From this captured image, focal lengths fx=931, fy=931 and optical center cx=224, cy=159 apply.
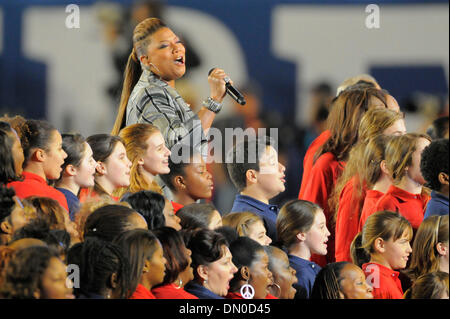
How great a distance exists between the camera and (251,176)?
159 inches

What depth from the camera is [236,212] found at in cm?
378

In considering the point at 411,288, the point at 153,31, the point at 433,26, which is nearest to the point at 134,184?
the point at 153,31

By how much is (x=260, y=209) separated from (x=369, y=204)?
484mm

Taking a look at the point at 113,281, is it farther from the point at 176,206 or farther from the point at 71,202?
the point at 176,206

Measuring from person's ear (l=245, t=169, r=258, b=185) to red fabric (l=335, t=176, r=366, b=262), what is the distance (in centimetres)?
44

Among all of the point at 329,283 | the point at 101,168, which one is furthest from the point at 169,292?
the point at 101,168

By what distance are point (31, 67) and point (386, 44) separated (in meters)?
1.98

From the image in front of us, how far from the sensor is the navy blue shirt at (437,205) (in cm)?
374

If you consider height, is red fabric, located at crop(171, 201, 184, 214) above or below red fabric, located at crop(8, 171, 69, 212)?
below

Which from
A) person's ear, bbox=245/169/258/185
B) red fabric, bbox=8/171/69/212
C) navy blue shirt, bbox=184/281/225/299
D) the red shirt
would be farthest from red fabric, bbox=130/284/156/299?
person's ear, bbox=245/169/258/185

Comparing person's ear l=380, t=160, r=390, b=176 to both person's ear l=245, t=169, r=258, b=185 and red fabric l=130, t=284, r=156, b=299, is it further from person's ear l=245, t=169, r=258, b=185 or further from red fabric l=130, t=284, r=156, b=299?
red fabric l=130, t=284, r=156, b=299

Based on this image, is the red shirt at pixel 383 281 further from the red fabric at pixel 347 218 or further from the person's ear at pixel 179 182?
the person's ear at pixel 179 182

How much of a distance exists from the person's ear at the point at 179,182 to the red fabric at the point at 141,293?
3.05ft

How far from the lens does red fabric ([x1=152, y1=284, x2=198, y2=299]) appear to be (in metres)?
3.14
